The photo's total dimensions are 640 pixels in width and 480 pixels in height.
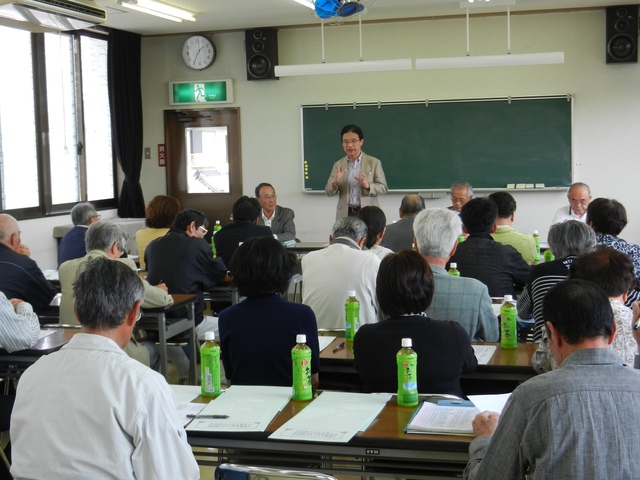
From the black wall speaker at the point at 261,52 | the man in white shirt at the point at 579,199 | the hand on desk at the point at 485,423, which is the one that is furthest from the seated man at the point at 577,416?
the black wall speaker at the point at 261,52

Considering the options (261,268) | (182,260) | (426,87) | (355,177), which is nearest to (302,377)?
(261,268)

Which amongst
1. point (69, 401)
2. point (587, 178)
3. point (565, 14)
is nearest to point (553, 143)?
point (587, 178)

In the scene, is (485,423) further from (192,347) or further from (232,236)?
(232,236)

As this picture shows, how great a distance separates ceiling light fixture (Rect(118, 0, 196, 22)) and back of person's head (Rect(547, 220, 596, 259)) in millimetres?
5100

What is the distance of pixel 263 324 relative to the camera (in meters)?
3.28

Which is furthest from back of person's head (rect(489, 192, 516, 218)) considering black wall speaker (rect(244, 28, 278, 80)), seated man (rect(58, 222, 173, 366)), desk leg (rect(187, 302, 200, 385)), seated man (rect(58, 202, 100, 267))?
black wall speaker (rect(244, 28, 278, 80))

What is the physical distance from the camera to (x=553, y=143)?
8867mm

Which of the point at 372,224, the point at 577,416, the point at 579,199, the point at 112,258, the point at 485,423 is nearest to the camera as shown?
the point at 577,416

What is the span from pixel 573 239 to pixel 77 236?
162 inches

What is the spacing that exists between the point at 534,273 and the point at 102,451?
242 cm

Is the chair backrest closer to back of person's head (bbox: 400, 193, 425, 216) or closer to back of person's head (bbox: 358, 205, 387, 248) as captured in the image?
back of person's head (bbox: 358, 205, 387, 248)

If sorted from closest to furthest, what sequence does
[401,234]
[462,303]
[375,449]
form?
[375,449]
[462,303]
[401,234]

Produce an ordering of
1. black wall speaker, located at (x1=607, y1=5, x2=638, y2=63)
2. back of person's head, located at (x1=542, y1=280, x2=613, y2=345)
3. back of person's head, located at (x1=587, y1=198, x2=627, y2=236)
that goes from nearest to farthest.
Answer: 1. back of person's head, located at (x1=542, y1=280, x2=613, y2=345)
2. back of person's head, located at (x1=587, y1=198, x2=627, y2=236)
3. black wall speaker, located at (x1=607, y1=5, x2=638, y2=63)

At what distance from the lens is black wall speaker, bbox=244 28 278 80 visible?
30.9 ft
